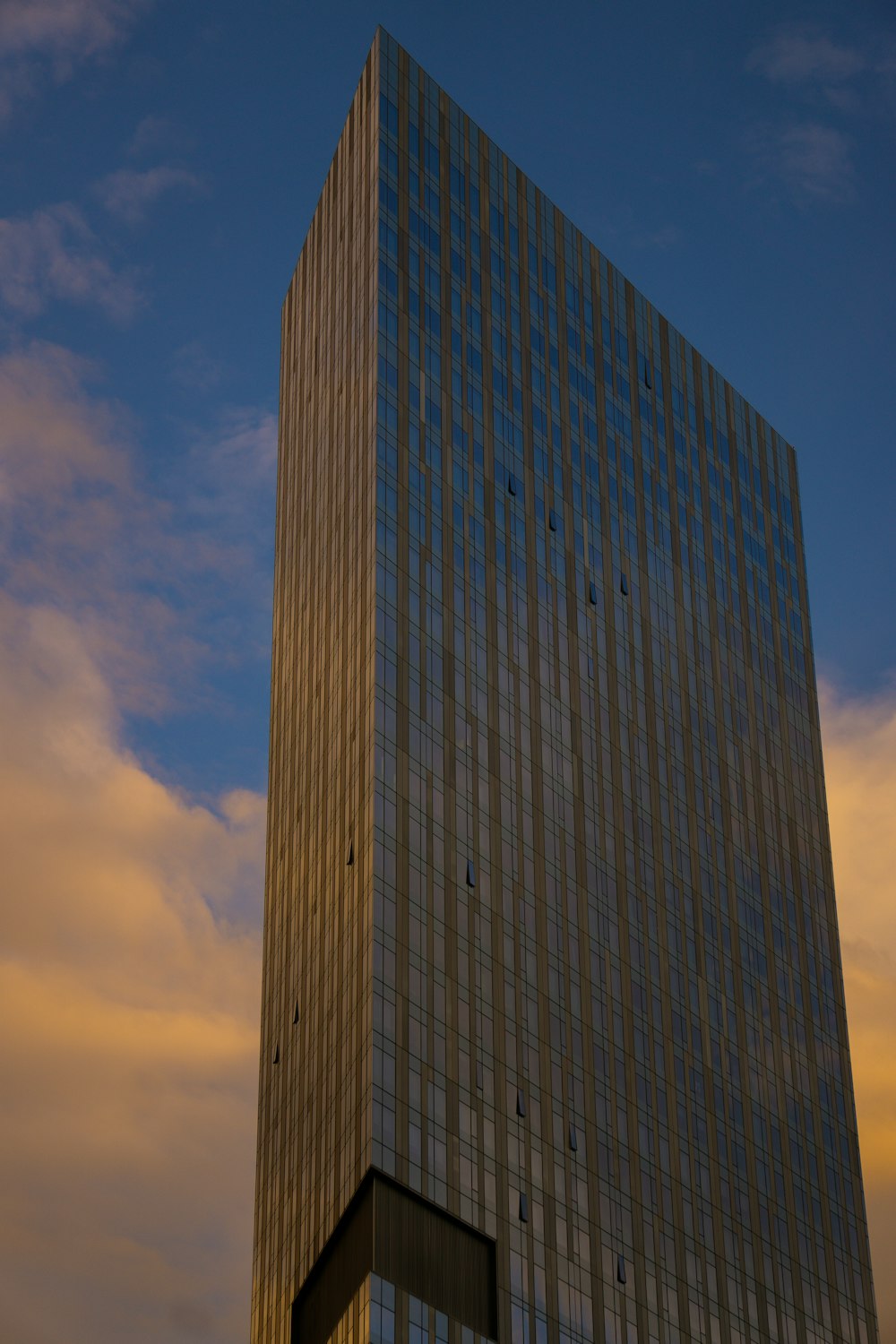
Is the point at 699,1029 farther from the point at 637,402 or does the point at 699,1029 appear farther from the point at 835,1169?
the point at 637,402

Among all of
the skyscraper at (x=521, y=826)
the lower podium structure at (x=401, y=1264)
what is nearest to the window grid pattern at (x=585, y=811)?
the skyscraper at (x=521, y=826)

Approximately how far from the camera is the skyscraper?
102438 mm

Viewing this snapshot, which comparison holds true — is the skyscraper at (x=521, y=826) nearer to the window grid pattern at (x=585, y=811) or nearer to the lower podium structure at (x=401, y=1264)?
the lower podium structure at (x=401, y=1264)

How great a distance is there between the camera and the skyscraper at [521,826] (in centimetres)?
10244

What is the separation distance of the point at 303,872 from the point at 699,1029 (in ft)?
96.8

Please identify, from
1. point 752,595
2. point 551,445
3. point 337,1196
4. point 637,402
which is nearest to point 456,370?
point 551,445

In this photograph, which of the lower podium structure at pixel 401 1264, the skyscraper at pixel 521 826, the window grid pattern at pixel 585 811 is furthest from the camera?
the window grid pattern at pixel 585 811

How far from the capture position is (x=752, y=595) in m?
158

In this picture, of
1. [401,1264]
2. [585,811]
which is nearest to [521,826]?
[585,811]

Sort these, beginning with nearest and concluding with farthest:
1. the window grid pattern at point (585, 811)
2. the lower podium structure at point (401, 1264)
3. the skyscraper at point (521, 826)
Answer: the lower podium structure at point (401, 1264) → the skyscraper at point (521, 826) → the window grid pattern at point (585, 811)

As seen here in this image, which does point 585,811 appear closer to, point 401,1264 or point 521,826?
point 521,826

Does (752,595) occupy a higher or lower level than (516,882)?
higher

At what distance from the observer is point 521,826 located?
383 ft

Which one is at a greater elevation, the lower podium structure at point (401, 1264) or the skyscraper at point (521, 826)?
the skyscraper at point (521, 826)
